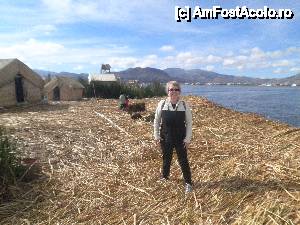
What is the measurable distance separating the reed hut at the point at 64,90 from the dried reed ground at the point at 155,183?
74.6 ft

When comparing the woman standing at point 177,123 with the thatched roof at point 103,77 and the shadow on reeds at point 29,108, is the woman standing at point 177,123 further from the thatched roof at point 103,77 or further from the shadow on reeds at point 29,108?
the thatched roof at point 103,77

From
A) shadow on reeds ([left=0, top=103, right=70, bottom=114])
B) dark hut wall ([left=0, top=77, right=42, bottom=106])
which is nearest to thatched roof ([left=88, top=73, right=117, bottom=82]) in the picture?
dark hut wall ([left=0, top=77, right=42, bottom=106])

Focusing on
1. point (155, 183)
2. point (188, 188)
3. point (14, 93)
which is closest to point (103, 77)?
point (14, 93)

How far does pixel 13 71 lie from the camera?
86.8 feet

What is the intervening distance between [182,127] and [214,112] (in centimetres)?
1030

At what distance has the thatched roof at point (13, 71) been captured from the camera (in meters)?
25.8

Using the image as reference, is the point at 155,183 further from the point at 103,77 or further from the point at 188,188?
the point at 103,77

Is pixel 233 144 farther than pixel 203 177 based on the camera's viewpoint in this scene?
Yes

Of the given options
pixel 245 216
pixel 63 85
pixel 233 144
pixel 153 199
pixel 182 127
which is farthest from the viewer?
pixel 63 85

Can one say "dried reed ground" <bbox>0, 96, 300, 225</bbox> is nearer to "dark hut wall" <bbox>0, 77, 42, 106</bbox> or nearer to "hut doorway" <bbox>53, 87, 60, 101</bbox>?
"dark hut wall" <bbox>0, 77, 42, 106</bbox>

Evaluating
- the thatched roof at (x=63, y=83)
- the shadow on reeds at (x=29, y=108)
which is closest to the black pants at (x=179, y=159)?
the shadow on reeds at (x=29, y=108)

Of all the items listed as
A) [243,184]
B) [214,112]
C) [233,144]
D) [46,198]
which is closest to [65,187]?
[46,198]

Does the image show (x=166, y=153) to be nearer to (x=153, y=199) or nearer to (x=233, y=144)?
(x=153, y=199)

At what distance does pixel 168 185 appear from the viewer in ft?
25.4
